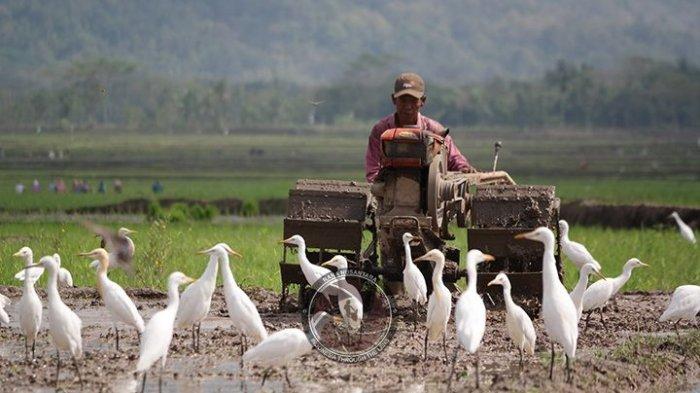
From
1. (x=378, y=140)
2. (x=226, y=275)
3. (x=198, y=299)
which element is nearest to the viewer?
(x=226, y=275)

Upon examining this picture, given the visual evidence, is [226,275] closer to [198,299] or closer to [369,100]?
[198,299]

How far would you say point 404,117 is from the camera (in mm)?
12297

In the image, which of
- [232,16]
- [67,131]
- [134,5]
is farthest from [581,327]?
[232,16]

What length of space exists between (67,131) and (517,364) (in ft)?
194

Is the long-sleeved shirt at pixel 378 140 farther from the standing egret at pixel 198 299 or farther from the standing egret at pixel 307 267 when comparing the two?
the standing egret at pixel 198 299

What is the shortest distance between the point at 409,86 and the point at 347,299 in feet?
7.35

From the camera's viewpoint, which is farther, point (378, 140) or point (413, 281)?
point (378, 140)

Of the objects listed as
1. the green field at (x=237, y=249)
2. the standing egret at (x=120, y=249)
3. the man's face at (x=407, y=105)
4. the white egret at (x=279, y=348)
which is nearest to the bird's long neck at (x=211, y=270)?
the white egret at (x=279, y=348)

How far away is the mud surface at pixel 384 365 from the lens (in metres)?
9.20

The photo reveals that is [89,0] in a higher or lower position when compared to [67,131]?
higher

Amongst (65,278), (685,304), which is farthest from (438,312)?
(65,278)

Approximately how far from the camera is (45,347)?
10.7 metres

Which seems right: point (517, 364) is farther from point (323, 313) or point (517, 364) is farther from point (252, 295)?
point (252, 295)

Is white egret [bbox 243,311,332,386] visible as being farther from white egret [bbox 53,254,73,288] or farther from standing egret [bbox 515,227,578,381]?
white egret [bbox 53,254,73,288]
